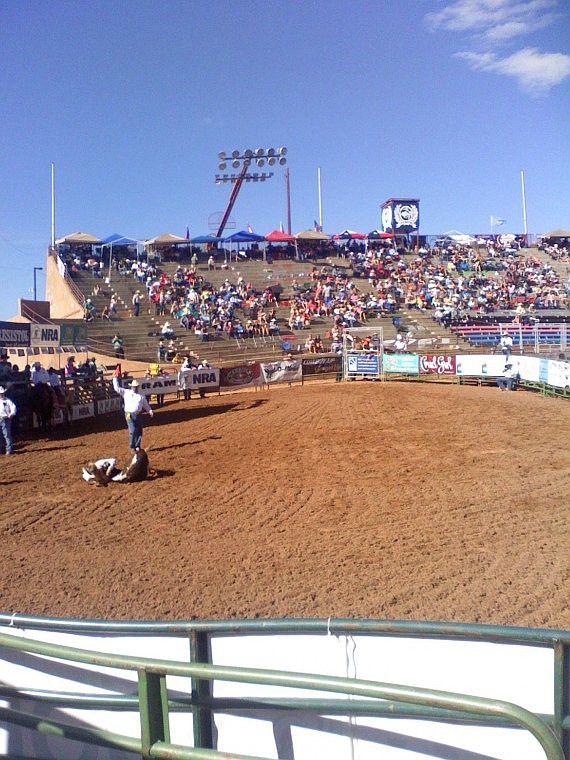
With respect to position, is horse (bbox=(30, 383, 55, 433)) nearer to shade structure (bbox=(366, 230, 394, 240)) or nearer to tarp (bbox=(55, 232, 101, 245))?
tarp (bbox=(55, 232, 101, 245))

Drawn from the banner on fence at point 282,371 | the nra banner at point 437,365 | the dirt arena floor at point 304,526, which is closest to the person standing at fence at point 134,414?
the dirt arena floor at point 304,526

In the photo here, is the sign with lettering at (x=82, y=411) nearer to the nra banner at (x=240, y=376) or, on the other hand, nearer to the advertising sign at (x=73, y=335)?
the advertising sign at (x=73, y=335)

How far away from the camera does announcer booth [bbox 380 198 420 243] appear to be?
2126 inches

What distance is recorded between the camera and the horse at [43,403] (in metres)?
18.9

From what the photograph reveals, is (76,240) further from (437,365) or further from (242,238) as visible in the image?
(437,365)

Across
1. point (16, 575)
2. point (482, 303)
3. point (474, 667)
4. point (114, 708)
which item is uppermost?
point (482, 303)

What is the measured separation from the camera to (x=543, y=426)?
16.6 meters

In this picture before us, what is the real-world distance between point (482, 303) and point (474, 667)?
43373 millimetres

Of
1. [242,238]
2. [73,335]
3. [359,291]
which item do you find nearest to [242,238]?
[242,238]

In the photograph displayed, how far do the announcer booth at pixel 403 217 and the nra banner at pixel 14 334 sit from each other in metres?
39.0

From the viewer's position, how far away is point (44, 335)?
69.8ft

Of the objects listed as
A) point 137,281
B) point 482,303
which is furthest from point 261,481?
point 482,303

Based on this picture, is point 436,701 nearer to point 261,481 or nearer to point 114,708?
point 114,708

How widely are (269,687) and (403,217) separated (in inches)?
2143
